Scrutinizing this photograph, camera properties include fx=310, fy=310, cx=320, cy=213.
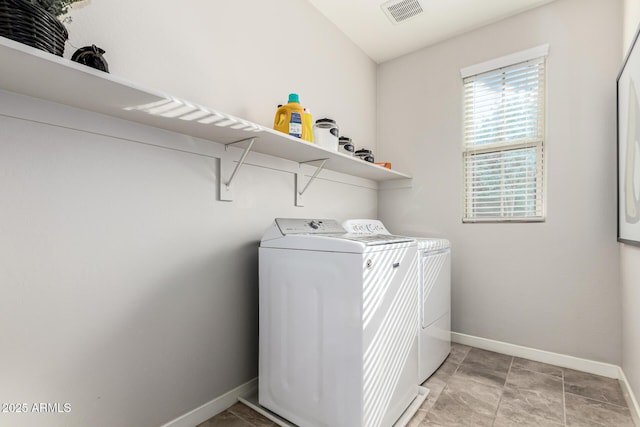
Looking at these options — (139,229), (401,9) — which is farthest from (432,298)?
(401,9)

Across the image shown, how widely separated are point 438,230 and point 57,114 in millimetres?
2665

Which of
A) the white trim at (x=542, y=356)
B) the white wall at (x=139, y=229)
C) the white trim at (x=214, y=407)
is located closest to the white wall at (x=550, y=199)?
the white trim at (x=542, y=356)

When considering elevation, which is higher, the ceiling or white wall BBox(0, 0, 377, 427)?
the ceiling

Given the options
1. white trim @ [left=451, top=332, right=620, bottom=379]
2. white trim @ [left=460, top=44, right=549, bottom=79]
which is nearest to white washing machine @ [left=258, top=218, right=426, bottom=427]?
white trim @ [left=451, top=332, right=620, bottom=379]

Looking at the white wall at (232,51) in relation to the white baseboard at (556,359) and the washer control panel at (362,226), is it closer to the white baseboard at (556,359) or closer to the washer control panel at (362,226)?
the washer control panel at (362,226)

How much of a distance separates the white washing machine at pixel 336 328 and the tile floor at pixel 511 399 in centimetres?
17

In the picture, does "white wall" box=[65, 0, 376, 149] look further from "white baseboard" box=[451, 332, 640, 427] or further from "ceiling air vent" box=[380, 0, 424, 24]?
"white baseboard" box=[451, 332, 640, 427]

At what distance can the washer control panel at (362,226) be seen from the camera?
2.07m

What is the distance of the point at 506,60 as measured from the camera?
2473mm

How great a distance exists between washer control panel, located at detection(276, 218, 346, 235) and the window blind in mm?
1322

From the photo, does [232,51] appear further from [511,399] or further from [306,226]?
[511,399]

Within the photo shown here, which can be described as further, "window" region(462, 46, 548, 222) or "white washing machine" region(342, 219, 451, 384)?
"window" region(462, 46, 548, 222)

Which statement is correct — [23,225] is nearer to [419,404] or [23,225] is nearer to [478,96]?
[419,404]

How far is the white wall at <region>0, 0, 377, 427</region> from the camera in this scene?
1087 mm
